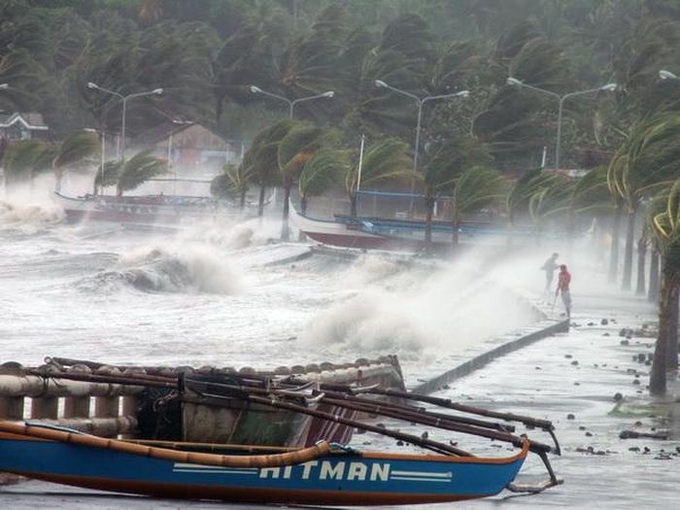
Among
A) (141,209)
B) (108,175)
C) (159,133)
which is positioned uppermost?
(159,133)

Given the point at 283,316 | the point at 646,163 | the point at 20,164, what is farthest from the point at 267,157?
the point at 646,163

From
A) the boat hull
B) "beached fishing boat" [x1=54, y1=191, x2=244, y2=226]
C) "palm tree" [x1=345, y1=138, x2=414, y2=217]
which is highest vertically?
"palm tree" [x1=345, y1=138, x2=414, y2=217]

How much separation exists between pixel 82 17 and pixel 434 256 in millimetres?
129766

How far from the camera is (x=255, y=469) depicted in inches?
542

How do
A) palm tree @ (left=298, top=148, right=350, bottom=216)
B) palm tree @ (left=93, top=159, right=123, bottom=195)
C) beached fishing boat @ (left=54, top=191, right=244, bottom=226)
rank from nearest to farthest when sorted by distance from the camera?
1. palm tree @ (left=298, top=148, right=350, bottom=216)
2. beached fishing boat @ (left=54, top=191, right=244, bottom=226)
3. palm tree @ (left=93, top=159, right=123, bottom=195)

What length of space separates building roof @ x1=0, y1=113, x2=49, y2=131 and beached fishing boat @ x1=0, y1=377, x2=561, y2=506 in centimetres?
14213

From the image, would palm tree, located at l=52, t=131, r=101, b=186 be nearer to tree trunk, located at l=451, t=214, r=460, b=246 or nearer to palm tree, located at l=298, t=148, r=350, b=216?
palm tree, located at l=298, t=148, r=350, b=216

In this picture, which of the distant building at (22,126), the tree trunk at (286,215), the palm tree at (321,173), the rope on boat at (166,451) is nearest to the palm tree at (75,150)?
the tree trunk at (286,215)

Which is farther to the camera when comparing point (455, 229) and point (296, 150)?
point (296, 150)

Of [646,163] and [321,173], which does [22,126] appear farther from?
[646,163]

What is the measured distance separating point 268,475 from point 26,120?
149 meters

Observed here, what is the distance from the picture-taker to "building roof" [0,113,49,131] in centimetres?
15550

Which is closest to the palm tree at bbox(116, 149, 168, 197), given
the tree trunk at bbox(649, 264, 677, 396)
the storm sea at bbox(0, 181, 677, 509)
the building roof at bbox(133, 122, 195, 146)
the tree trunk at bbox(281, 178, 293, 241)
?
the storm sea at bbox(0, 181, 677, 509)

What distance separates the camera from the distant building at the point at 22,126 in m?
155
